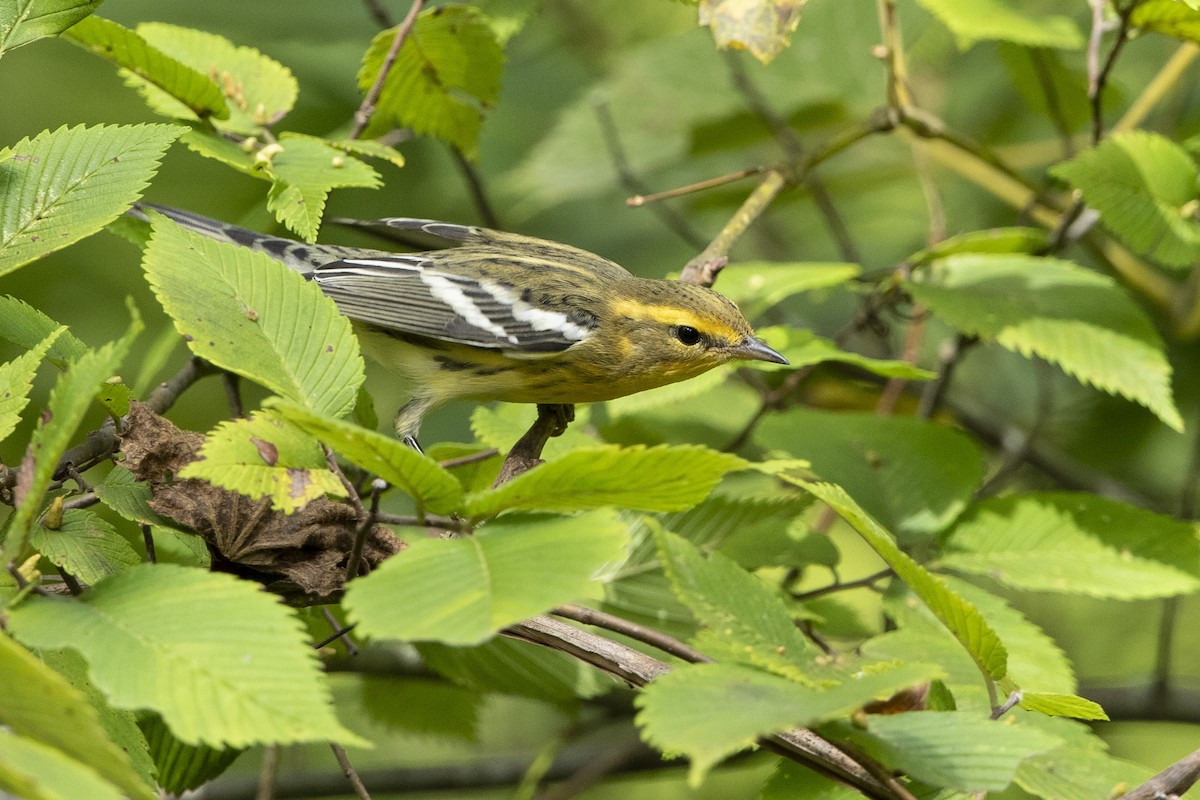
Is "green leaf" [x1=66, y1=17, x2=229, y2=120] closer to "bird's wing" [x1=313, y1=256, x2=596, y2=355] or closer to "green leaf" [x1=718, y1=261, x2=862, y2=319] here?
"bird's wing" [x1=313, y1=256, x2=596, y2=355]

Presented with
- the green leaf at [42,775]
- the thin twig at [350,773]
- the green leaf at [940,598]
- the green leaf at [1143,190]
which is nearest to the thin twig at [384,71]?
the thin twig at [350,773]

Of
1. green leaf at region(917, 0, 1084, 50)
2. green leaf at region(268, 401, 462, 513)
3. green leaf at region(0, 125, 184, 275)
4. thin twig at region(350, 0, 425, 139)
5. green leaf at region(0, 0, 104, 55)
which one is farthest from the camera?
green leaf at region(917, 0, 1084, 50)

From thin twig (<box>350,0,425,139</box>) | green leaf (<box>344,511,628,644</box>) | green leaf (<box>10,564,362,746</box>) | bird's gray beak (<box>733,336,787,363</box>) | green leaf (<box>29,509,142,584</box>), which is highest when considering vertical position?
thin twig (<box>350,0,425,139</box>)

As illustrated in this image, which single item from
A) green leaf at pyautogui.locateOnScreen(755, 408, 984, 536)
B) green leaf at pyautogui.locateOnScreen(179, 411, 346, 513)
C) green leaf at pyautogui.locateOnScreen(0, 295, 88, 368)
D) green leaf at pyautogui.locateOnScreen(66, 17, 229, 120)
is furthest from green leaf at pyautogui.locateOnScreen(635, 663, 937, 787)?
green leaf at pyautogui.locateOnScreen(66, 17, 229, 120)

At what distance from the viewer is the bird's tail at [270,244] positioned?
283 cm

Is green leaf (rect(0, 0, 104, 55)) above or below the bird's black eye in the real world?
above

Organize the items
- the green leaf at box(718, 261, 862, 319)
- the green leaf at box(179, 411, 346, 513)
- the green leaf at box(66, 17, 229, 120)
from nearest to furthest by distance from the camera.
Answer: the green leaf at box(179, 411, 346, 513) < the green leaf at box(66, 17, 229, 120) < the green leaf at box(718, 261, 862, 319)

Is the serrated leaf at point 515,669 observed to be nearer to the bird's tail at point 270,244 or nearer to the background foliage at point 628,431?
the background foliage at point 628,431

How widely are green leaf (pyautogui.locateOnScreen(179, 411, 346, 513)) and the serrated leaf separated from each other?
1.25 meters

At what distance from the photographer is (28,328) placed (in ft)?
6.01

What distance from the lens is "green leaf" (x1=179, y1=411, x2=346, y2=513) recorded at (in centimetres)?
150

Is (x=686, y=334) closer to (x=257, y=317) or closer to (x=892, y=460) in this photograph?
(x=892, y=460)

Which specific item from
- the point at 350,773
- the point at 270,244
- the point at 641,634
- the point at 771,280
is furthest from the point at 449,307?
the point at 641,634

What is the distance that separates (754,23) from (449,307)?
1.01 m
